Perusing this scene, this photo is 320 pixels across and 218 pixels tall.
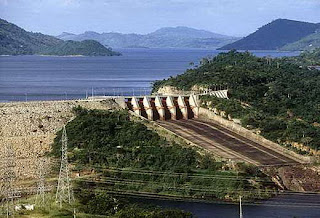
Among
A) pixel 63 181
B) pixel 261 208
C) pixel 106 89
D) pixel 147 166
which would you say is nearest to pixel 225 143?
pixel 147 166

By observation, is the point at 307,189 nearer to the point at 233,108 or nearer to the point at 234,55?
the point at 233,108

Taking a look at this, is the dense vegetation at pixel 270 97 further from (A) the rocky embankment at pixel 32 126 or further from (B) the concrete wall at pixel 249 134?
(A) the rocky embankment at pixel 32 126

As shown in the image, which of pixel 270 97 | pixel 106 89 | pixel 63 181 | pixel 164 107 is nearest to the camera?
pixel 63 181

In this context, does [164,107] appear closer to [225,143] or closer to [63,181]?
[225,143]

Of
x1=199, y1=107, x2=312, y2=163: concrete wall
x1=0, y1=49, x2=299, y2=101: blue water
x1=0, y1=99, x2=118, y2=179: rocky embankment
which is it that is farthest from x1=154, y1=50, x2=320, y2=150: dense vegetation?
x1=0, y1=99, x2=118, y2=179: rocky embankment

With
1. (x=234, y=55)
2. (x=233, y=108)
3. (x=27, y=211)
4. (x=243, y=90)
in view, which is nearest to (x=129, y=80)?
(x=234, y=55)

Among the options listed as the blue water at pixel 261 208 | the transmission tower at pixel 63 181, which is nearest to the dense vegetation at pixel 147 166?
the blue water at pixel 261 208
